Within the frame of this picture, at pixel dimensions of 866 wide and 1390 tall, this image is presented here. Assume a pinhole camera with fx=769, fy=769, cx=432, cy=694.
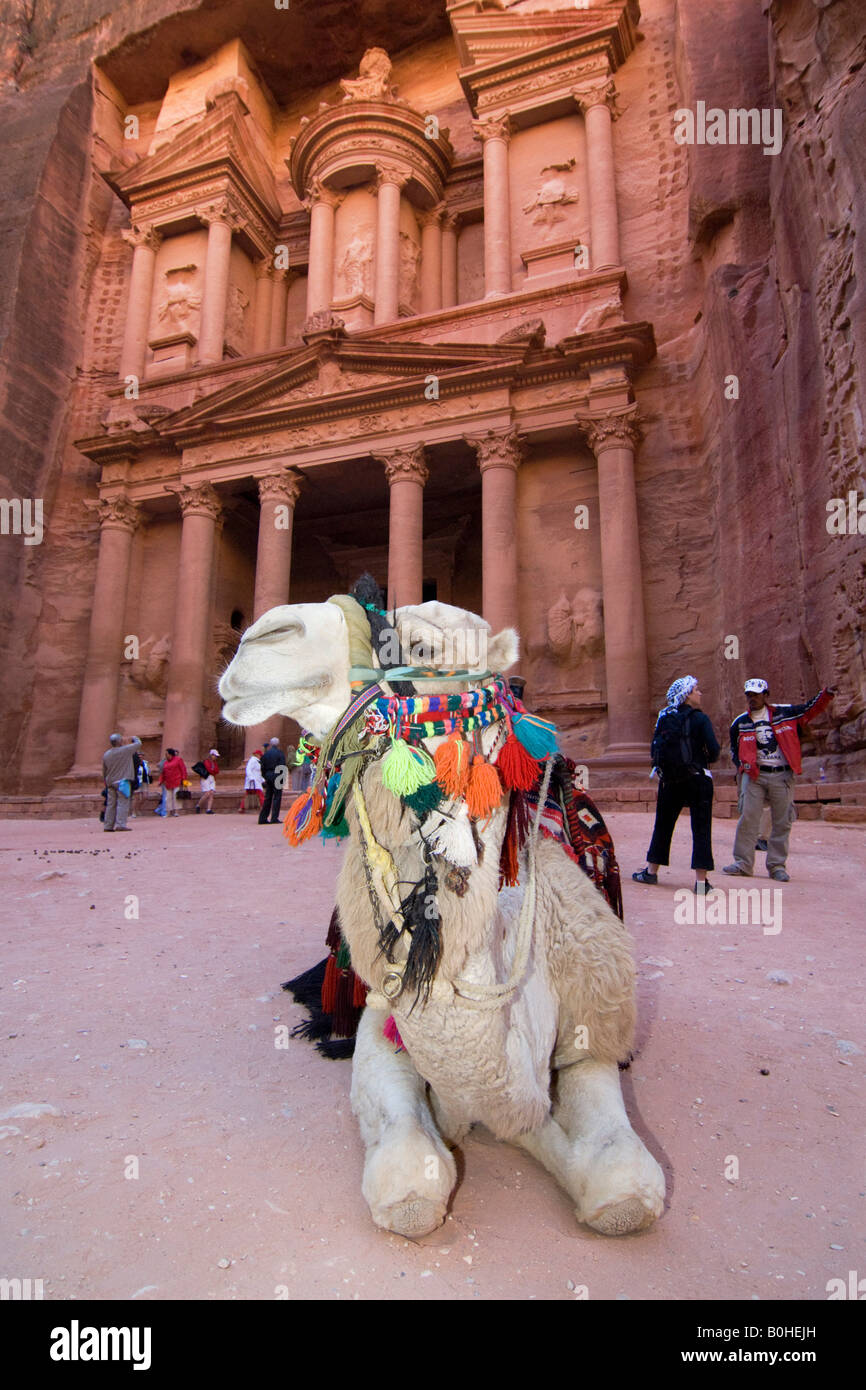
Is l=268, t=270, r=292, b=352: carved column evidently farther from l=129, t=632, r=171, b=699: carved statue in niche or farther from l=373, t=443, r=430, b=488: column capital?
l=129, t=632, r=171, b=699: carved statue in niche

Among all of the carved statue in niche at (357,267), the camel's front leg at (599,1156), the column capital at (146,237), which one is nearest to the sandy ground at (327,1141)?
the camel's front leg at (599,1156)

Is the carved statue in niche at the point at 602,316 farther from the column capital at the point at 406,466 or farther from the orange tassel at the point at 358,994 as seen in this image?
the orange tassel at the point at 358,994

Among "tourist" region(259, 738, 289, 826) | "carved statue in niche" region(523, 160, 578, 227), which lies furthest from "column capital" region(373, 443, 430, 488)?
"tourist" region(259, 738, 289, 826)

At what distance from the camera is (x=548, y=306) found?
61.5ft

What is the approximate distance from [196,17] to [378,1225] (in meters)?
35.1

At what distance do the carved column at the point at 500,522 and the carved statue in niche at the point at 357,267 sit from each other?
7.87m

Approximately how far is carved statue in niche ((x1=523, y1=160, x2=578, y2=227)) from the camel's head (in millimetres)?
21675

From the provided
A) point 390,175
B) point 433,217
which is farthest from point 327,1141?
point 433,217

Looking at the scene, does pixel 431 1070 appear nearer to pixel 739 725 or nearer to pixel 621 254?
pixel 739 725

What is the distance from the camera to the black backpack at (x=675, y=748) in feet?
22.6

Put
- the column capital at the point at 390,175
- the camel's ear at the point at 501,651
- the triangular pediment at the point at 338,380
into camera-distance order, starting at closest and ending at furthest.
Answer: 1. the camel's ear at the point at 501,651
2. the triangular pediment at the point at 338,380
3. the column capital at the point at 390,175

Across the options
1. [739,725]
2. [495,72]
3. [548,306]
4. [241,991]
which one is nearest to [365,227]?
[495,72]

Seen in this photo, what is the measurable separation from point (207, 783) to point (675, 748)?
12.1 m

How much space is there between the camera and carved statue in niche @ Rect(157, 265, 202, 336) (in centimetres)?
2375
